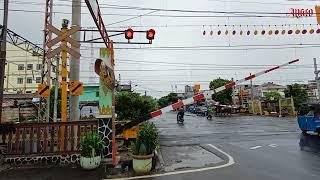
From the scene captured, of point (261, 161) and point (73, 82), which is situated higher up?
point (73, 82)

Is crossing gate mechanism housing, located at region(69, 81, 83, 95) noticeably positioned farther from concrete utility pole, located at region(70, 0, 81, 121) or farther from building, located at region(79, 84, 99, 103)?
building, located at region(79, 84, 99, 103)

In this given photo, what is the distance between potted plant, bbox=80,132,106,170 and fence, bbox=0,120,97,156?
0.85 metres

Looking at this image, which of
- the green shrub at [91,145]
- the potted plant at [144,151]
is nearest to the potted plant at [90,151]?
the green shrub at [91,145]

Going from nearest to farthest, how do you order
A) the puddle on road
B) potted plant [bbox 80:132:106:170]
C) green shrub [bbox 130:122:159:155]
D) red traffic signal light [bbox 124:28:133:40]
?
green shrub [bbox 130:122:159:155]
potted plant [bbox 80:132:106:170]
the puddle on road
red traffic signal light [bbox 124:28:133:40]

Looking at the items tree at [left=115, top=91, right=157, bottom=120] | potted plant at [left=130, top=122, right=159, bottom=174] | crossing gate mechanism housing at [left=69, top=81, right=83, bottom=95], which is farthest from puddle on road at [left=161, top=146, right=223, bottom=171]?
tree at [left=115, top=91, right=157, bottom=120]

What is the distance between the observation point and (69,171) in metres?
9.62

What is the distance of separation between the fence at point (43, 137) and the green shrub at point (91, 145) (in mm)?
801

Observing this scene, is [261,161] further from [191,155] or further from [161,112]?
[161,112]

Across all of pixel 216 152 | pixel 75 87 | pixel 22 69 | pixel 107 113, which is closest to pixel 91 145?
pixel 107 113

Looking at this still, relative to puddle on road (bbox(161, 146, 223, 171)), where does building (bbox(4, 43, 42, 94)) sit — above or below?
above

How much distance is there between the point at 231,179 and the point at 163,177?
5.65ft

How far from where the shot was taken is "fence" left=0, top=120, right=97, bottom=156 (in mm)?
10719

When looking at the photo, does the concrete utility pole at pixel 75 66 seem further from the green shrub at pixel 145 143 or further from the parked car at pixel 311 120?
the parked car at pixel 311 120

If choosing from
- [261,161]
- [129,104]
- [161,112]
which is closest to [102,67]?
[161,112]
